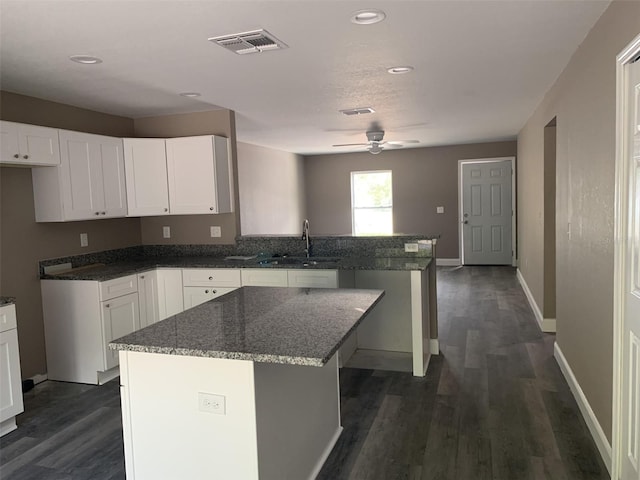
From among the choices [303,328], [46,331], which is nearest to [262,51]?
[303,328]

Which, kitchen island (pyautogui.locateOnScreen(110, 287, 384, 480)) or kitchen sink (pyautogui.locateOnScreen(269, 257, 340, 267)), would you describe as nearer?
kitchen island (pyautogui.locateOnScreen(110, 287, 384, 480))

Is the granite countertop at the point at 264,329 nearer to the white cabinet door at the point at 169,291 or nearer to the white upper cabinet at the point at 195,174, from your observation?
the white cabinet door at the point at 169,291

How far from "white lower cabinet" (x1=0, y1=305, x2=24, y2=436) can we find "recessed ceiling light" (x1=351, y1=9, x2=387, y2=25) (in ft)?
8.86

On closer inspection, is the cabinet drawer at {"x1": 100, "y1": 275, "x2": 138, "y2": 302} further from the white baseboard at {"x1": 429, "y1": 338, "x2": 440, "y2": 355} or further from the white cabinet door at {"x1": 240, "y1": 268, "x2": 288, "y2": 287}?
the white baseboard at {"x1": 429, "y1": 338, "x2": 440, "y2": 355}

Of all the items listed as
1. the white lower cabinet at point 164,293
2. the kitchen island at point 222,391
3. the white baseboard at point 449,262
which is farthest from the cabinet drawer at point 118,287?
the white baseboard at point 449,262

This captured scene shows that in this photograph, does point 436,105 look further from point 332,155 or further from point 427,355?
point 332,155

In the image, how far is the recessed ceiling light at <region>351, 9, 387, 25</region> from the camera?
2380mm

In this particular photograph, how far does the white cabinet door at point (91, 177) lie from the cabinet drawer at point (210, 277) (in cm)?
86

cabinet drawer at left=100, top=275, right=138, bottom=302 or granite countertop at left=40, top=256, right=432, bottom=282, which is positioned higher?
granite countertop at left=40, top=256, right=432, bottom=282

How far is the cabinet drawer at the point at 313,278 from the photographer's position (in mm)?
3795

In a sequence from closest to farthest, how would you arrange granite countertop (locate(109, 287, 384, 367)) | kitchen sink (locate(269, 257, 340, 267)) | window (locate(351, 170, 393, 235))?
granite countertop (locate(109, 287, 384, 367)) → kitchen sink (locate(269, 257, 340, 267)) → window (locate(351, 170, 393, 235))

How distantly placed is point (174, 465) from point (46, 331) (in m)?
2.55

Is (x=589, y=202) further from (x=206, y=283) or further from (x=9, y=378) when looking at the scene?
(x=9, y=378)

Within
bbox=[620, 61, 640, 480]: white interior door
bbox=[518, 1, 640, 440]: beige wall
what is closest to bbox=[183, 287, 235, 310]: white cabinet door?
bbox=[518, 1, 640, 440]: beige wall
